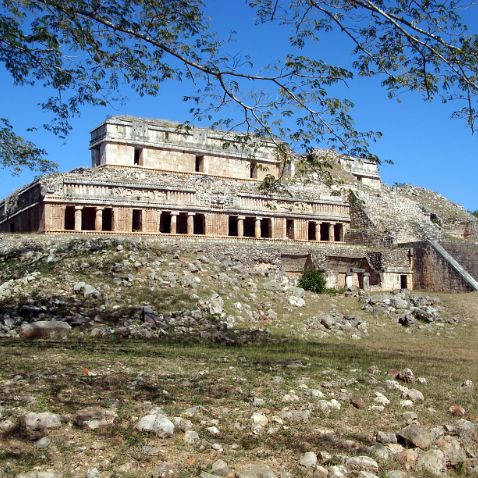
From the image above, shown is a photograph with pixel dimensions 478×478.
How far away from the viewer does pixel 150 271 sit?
15016mm

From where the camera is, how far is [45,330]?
1038 cm

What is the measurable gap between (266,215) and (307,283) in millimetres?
5673

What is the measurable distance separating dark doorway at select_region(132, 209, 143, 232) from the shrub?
22.9 feet

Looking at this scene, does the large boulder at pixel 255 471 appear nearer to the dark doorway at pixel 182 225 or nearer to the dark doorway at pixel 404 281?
the dark doorway at pixel 182 225

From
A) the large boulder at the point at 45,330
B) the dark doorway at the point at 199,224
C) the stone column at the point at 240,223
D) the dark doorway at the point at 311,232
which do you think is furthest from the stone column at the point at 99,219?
the large boulder at the point at 45,330

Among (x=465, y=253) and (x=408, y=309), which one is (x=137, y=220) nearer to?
(x=408, y=309)

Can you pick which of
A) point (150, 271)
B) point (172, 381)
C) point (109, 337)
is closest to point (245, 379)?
point (172, 381)

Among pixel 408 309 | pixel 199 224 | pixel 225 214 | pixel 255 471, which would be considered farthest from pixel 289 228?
pixel 255 471

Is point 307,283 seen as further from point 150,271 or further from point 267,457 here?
point 267,457

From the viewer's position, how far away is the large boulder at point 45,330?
10227 millimetres

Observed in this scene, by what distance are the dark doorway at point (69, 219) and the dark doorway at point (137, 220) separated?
8.07 feet

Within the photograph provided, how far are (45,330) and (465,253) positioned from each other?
20149 mm

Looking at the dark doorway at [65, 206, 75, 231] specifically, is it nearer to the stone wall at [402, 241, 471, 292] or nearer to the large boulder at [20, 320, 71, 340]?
the large boulder at [20, 320, 71, 340]

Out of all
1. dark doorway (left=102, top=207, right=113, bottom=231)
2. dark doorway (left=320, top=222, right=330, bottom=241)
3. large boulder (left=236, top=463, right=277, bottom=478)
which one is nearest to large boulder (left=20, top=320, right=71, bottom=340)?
large boulder (left=236, top=463, right=277, bottom=478)
